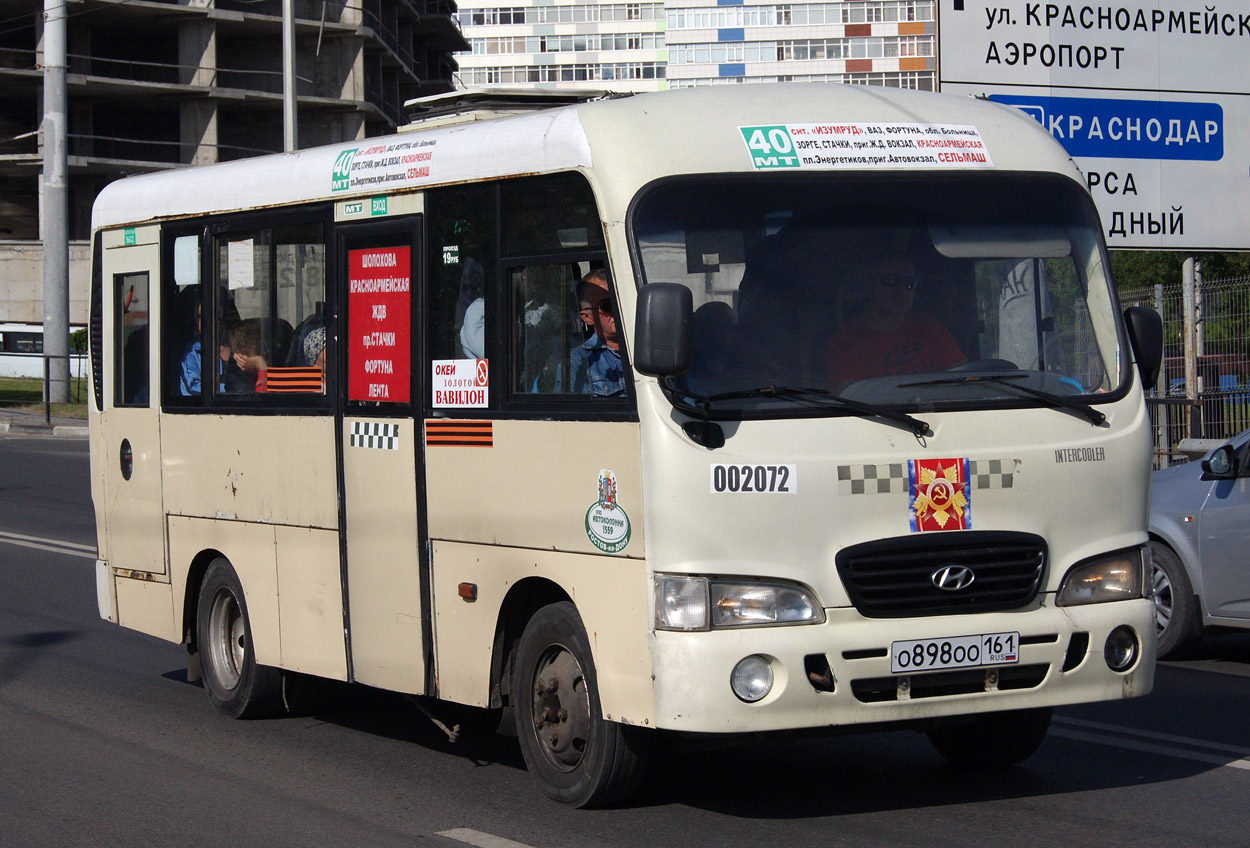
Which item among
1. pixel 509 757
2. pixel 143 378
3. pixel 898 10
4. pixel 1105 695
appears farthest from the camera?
pixel 898 10

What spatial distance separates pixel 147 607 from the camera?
31.9 feet

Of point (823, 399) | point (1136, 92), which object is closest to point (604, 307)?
point (823, 399)

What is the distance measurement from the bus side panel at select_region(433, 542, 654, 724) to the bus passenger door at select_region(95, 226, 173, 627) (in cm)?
295

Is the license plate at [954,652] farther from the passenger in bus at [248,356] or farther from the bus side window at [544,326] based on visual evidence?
the passenger in bus at [248,356]

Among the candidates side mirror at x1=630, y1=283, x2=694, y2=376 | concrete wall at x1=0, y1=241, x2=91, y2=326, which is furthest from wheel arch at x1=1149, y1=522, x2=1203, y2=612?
concrete wall at x1=0, y1=241, x2=91, y2=326

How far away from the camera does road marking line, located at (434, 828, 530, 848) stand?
601 centimetres

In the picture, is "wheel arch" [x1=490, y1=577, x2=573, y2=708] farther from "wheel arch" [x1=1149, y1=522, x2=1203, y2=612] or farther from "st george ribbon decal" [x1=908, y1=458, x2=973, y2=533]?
"wheel arch" [x1=1149, y1=522, x2=1203, y2=612]

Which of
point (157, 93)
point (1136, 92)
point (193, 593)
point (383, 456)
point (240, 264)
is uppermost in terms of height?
point (157, 93)

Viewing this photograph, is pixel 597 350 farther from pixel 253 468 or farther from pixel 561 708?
pixel 253 468

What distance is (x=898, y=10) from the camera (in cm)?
12362

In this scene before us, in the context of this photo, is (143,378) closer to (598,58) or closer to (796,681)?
(796,681)

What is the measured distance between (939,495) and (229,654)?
15.0 ft

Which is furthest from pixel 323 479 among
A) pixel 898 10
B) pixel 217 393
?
pixel 898 10

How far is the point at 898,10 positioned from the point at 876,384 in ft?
403
